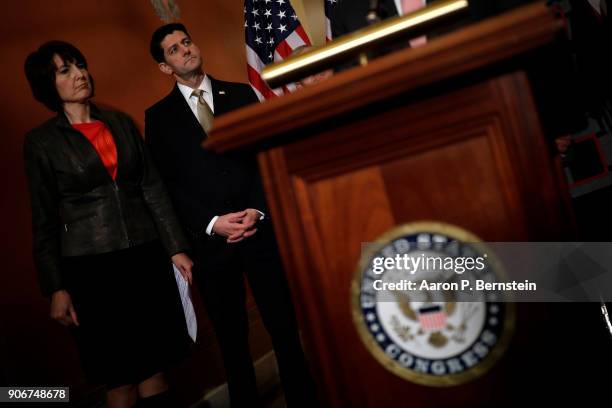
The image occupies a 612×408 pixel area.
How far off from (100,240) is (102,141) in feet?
1.27

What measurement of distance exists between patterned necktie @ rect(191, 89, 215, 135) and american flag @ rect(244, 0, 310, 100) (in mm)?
914

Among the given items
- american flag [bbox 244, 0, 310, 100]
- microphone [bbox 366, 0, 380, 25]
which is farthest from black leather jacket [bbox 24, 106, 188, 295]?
american flag [bbox 244, 0, 310, 100]

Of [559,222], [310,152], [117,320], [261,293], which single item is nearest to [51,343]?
[117,320]

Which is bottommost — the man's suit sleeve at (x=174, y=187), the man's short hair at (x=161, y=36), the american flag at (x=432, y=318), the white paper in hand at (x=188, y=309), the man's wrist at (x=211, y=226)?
the white paper in hand at (x=188, y=309)

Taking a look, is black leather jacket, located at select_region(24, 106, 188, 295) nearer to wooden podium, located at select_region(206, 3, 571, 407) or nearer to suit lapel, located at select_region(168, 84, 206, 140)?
suit lapel, located at select_region(168, 84, 206, 140)

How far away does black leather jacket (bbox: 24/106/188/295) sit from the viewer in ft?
5.29

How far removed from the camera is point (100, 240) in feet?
5.40

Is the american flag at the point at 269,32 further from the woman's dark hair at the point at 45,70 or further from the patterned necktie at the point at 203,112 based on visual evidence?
the woman's dark hair at the point at 45,70

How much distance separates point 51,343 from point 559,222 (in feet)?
6.44

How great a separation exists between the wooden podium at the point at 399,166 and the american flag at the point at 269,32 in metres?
2.12

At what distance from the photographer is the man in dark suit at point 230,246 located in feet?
5.81

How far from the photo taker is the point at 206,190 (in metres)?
1.83

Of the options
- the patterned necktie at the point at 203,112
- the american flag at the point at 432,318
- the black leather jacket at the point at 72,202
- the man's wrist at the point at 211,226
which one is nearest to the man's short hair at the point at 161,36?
the patterned necktie at the point at 203,112

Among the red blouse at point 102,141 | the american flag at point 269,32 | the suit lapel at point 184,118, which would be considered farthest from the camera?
the american flag at point 269,32
